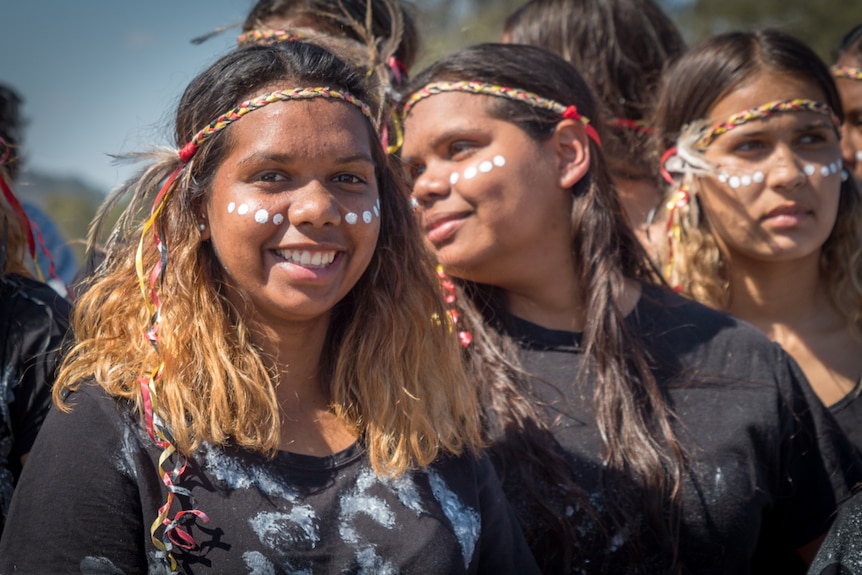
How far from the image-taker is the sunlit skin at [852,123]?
3.84m

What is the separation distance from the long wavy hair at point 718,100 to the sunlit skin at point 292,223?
1.60 meters

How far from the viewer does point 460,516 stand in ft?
6.99

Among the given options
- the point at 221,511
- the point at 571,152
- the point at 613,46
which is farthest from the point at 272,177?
the point at 613,46

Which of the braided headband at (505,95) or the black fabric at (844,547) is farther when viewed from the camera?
the braided headband at (505,95)

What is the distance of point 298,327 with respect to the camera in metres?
2.22

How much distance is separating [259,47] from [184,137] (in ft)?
0.90

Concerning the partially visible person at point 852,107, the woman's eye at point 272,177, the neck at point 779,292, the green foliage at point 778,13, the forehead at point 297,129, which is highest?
the forehead at point 297,129

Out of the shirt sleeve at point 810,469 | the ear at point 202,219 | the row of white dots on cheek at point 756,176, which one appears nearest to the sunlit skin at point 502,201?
the row of white dots on cheek at point 756,176

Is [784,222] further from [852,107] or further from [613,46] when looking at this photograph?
[613,46]

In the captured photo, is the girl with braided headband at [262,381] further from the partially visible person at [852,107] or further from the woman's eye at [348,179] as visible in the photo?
the partially visible person at [852,107]

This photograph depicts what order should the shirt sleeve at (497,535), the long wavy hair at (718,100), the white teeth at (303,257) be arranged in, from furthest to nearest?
the long wavy hair at (718,100), the shirt sleeve at (497,535), the white teeth at (303,257)

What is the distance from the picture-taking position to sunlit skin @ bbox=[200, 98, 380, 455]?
6.74 ft

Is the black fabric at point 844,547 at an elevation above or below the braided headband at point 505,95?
below

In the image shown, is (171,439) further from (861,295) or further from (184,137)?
(861,295)
